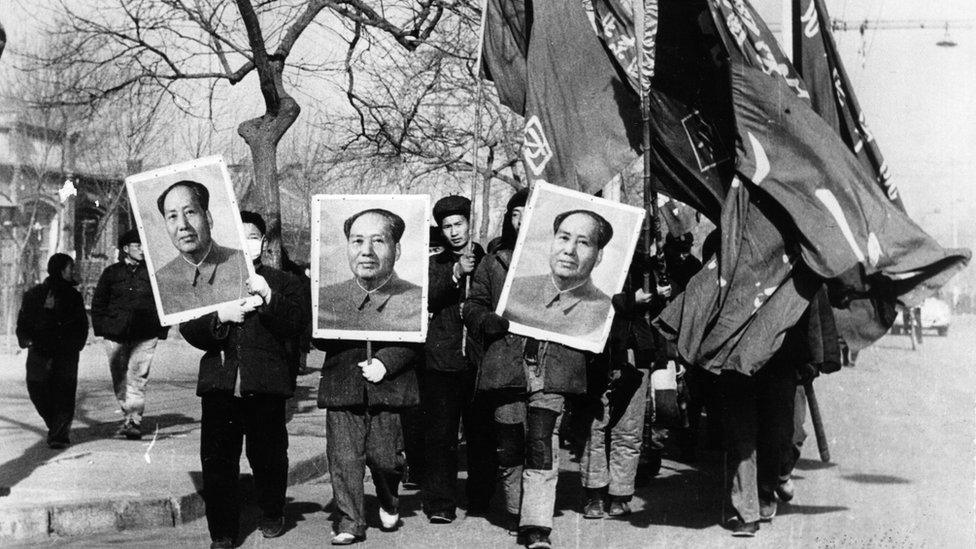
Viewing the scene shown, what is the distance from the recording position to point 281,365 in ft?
22.1

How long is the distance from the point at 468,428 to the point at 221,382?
1870 mm

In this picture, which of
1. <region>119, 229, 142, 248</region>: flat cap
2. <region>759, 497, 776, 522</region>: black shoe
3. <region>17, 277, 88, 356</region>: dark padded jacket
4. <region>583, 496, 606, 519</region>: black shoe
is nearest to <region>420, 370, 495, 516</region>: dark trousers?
<region>583, 496, 606, 519</region>: black shoe

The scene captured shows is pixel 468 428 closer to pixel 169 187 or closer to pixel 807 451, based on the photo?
pixel 169 187

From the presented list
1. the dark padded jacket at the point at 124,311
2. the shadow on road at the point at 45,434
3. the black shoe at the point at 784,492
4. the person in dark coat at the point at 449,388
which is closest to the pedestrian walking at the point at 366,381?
the person in dark coat at the point at 449,388

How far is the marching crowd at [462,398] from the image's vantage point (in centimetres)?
663

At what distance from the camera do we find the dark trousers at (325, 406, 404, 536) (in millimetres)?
6762

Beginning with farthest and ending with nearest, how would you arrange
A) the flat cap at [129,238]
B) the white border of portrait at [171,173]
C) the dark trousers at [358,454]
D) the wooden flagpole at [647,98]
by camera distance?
the flat cap at [129,238] < the wooden flagpole at [647,98] < the dark trousers at [358,454] < the white border of portrait at [171,173]

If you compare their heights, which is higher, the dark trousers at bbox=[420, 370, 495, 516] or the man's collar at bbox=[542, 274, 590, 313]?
the man's collar at bbox=[542, 274, 590, 313]

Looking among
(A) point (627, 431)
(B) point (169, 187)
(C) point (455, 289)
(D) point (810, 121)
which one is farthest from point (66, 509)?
(D) point (810, 121)

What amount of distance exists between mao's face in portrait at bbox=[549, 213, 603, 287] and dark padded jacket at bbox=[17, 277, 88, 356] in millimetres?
5394

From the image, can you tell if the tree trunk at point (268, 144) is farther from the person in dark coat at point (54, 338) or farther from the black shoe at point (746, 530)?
the black shoe at point (746, 530)

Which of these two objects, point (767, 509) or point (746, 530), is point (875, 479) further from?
point (746, 530)

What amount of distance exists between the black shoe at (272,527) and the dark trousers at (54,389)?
3.82 meters

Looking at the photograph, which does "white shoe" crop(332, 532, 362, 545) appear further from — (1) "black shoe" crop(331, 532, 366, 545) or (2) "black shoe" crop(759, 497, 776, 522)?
(2) "black shoe" crop(759, 497, 776, 522)
